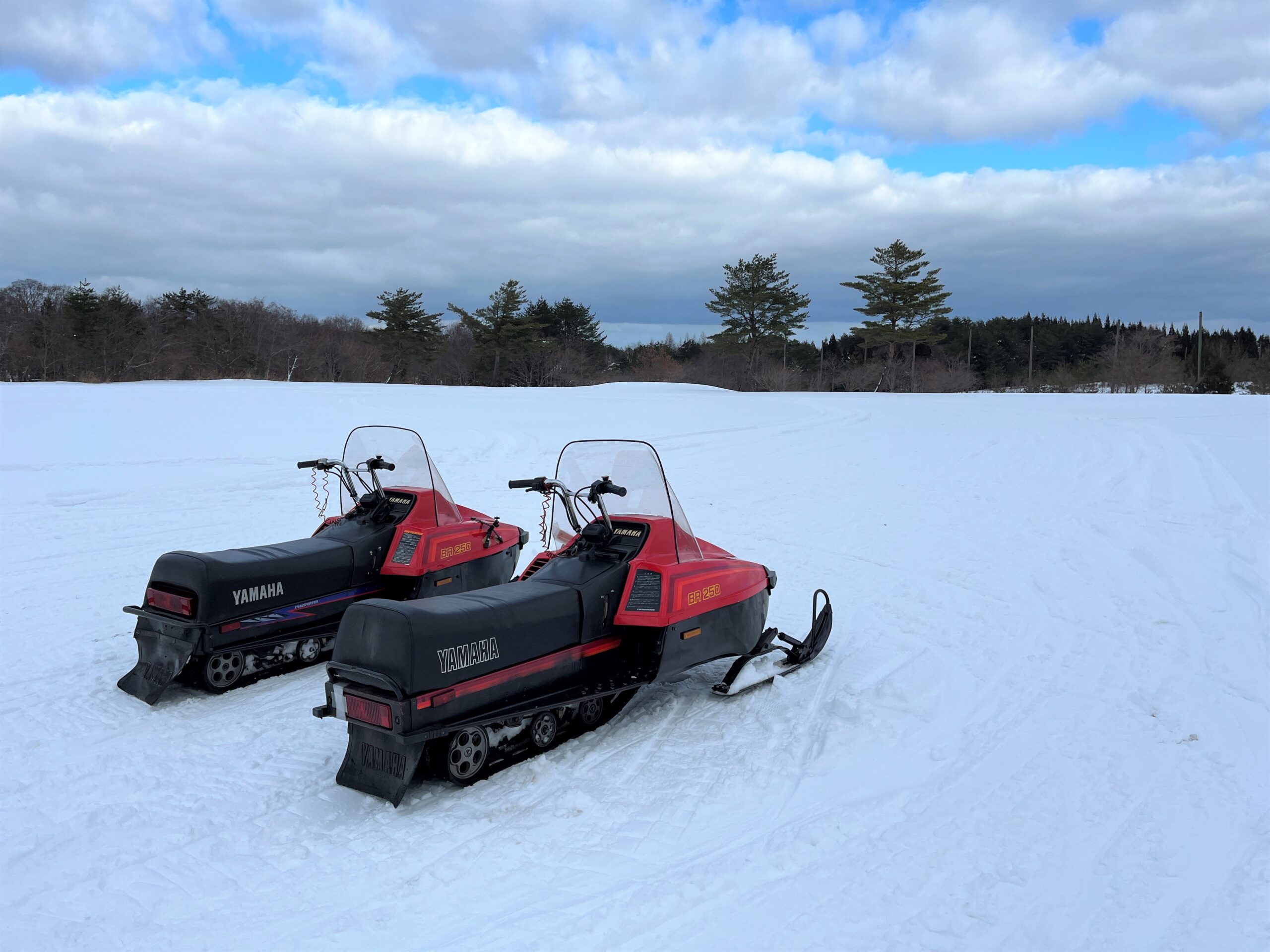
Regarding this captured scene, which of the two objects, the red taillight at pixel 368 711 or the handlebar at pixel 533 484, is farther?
the handlebar at pixel 533 484

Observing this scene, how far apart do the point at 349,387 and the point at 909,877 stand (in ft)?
82.9

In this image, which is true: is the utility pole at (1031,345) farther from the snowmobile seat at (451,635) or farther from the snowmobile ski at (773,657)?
the snowmobile seat at (451,635)

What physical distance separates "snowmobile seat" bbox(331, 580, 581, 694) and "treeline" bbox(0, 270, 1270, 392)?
117 ft

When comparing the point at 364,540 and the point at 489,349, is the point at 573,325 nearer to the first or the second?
the point at 489,349

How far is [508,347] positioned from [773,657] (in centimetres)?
4077

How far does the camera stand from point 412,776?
3.47 meters

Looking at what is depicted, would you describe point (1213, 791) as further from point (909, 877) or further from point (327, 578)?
point (327, 578)

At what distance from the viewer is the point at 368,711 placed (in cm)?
345

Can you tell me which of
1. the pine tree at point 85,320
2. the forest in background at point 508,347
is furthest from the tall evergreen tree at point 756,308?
the pine tree at point 85,320

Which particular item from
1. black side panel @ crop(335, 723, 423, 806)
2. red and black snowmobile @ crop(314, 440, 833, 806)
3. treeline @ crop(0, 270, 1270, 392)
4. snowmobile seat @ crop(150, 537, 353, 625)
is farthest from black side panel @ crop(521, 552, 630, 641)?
treeline @ crop(0, 270, 1270, 392)

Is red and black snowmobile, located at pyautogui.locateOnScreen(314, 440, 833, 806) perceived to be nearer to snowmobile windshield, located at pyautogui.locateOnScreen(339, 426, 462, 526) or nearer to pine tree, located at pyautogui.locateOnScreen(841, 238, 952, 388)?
snowmobile windshield, located at pyautogui.locateOnScreen(339, 426, 462, 526)

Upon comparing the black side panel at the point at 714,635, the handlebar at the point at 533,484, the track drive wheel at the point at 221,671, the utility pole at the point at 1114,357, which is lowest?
the track drive wheel at the point at 221,671

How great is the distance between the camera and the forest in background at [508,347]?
36656mm

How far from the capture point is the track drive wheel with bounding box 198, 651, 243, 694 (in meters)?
4.55
